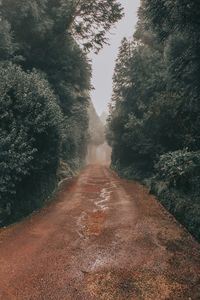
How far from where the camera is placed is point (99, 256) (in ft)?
33.8

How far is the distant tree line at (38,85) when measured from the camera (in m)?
14.8

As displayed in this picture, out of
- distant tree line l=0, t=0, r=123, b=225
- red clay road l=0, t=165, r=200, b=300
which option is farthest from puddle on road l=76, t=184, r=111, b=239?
distant tree line l=0, t=0, r=123, b=225

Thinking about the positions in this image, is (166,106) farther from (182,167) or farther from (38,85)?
(38,85)

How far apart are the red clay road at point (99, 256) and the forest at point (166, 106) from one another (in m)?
1.61

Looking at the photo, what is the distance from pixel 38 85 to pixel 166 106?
9639 mm

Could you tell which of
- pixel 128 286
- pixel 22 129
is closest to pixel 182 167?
pixel 22 129

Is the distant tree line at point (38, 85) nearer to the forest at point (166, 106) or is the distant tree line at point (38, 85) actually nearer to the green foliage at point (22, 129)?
the green foliage at point (22, 129)

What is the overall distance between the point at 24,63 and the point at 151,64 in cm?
1128

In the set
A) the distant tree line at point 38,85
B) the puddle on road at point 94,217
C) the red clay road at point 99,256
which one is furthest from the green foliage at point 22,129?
the puddle on road at point 94,217

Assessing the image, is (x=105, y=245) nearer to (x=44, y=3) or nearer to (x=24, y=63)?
(x=24, y=63)

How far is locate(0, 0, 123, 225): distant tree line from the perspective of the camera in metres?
14.8

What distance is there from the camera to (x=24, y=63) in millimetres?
25984

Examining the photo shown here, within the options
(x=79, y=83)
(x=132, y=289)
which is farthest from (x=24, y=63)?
(x=132, y=289)

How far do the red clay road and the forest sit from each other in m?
1.61
